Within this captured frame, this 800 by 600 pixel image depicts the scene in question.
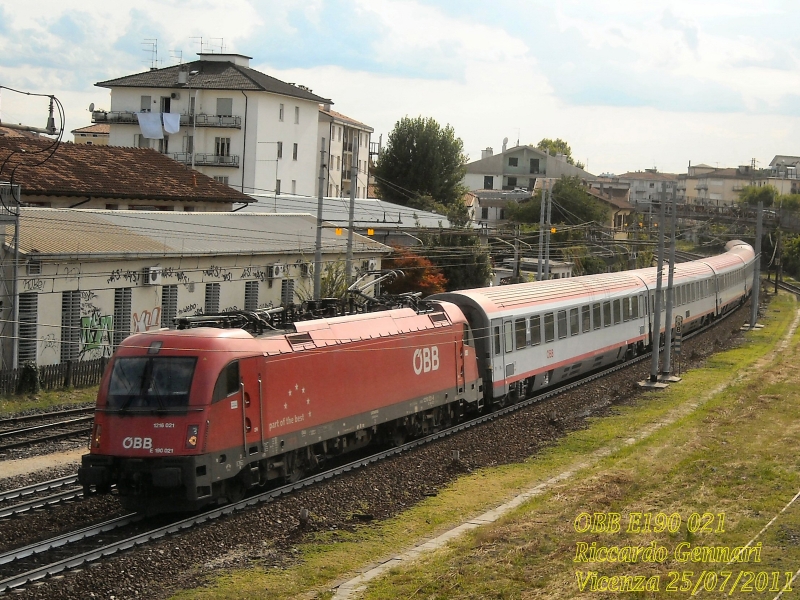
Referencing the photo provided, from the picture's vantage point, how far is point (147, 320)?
33.6 meters

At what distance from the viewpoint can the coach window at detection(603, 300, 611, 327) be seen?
3400 centimetres

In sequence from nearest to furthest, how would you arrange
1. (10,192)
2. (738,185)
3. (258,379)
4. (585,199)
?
(258,379)
(10,192)
(585,199)
(738,185)

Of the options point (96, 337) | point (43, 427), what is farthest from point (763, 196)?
point (43, 427)

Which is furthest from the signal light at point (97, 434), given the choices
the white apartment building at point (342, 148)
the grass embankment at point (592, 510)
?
the white apartment building at point (342, 148)

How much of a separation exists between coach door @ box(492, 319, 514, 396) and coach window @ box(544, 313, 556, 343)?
253 cm

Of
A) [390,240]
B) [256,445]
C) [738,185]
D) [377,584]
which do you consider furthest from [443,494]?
[738,185]

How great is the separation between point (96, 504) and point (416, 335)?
8104 mm

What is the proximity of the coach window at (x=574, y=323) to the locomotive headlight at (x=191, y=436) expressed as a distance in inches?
705

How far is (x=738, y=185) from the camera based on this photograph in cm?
14400

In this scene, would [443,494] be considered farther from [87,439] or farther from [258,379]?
[87,439]

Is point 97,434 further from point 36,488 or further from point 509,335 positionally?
point 509,335

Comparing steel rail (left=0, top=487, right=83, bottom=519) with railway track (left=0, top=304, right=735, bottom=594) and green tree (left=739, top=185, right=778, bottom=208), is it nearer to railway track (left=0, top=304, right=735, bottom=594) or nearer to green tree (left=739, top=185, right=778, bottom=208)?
railway track (left=0, top=304, right=735, bottom=594)

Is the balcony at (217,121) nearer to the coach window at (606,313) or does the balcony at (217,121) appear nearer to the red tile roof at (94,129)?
the red tile roof at (94,129)

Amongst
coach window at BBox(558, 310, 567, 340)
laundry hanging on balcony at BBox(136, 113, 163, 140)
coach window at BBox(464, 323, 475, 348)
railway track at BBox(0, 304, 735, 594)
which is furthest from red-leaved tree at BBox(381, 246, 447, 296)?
laundry hanging on balcony at BBox(136, 113, 163, 140)
